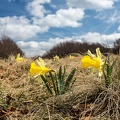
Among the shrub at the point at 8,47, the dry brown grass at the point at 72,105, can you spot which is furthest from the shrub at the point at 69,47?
the dry brown grass at the point at 72,105

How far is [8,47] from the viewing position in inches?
643

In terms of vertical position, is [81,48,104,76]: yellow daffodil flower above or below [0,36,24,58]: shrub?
below

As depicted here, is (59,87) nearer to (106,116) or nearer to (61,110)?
(61,110)

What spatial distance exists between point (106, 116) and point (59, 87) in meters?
0.71

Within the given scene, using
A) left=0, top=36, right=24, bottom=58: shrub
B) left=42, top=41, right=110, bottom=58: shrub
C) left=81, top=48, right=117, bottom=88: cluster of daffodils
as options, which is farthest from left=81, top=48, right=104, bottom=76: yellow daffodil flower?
left=42, top=41, right=110, bottom=58: shrub

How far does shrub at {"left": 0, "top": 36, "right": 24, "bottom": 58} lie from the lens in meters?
15.5

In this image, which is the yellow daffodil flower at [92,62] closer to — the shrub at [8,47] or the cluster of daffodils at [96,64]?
the cluster of daffodils at [96,64]

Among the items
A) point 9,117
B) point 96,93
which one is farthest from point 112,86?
point 9,117

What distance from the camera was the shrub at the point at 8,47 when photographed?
15.5 metres

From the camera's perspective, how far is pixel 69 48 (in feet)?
66.1

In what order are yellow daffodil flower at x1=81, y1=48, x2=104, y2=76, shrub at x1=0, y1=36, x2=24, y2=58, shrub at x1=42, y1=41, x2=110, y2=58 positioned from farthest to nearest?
shrub at x1=42, y1=41, x2=110, y2=58
shrub at x1=0, y1=36, x2=24, y2=58
yellow daffodil flower at x1=81, y1=48, x2=104, y2=76

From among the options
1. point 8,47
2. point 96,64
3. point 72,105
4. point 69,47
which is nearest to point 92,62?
point 96,64

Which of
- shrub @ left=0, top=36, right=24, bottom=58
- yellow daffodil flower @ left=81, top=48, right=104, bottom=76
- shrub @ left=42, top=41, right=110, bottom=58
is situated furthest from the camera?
shrub @ left=42, top=41, right=110, bottom=58

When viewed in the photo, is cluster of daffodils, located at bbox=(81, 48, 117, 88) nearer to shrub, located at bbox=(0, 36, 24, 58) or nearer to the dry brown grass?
the dry brown grass
